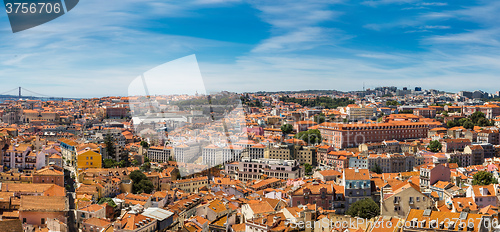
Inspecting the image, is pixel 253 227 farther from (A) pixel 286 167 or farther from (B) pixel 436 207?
(A) pixel 286 167

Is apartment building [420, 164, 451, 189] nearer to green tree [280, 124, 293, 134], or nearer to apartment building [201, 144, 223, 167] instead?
apartment building [201, 144, 223, 167]

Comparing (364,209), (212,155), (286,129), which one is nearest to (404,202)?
(364,209)

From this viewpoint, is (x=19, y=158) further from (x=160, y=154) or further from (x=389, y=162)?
(x=389, y=162)

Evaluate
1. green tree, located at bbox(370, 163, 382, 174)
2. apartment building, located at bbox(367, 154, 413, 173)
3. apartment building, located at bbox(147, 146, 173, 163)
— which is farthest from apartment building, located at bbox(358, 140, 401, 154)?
apartment building, located at bbox(147, 146, 173, 163)

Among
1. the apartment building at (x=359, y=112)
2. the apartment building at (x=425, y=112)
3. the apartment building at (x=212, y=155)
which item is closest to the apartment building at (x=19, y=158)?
the apartment building at (x=212, y=155)

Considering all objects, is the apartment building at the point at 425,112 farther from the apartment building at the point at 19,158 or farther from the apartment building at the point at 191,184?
the apartment building at the point at 19,158
